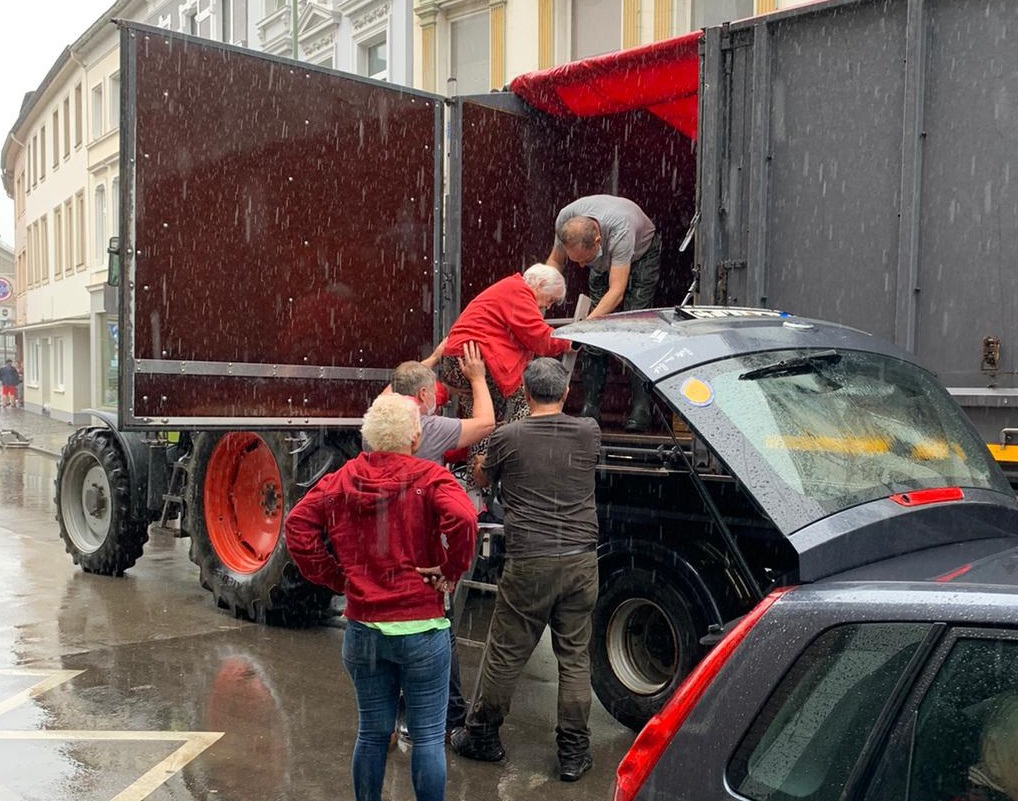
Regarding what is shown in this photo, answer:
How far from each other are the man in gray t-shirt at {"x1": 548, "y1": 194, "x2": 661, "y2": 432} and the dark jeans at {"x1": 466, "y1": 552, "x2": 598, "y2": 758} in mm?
1595

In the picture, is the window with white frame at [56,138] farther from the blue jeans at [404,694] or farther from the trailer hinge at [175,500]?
the blue jeans at [404,694]

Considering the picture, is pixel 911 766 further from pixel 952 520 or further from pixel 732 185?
pixel 732 185

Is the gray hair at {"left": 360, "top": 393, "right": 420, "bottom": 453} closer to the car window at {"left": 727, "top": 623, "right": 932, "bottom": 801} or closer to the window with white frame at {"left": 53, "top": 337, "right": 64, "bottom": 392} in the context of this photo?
the car window at {"left": 727, "top": 623, "right": 932, "bottom": 801}

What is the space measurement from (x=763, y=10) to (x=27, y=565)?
30.5 feet

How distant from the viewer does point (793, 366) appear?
11.7 ft

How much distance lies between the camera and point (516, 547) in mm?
4508

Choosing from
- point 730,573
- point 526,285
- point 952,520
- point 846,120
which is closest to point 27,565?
point 526,285

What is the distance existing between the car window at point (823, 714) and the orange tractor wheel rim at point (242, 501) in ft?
18.1

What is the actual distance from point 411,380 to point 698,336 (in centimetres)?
148

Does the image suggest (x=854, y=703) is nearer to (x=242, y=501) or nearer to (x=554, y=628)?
(x=554, y=628)

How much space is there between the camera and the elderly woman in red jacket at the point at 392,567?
11.6 feet

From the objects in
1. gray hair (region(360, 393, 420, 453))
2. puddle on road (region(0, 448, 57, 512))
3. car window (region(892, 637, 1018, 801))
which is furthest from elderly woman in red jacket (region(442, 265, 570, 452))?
puddle on road (region(0, 448, 57, 512))

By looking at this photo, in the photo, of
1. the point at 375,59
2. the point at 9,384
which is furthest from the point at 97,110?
the point at 375,59

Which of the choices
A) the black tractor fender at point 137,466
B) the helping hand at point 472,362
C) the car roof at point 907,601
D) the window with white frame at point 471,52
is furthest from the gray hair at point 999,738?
the window with white frame at point 471,52
